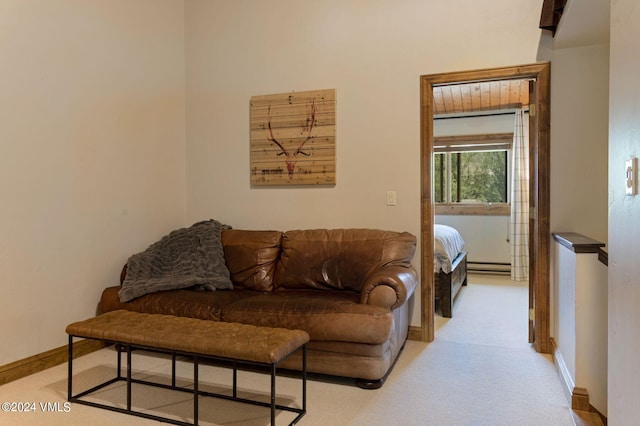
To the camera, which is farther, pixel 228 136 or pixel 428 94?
pixel 228 136

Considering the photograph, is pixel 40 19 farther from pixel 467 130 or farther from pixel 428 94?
pixel 467 130

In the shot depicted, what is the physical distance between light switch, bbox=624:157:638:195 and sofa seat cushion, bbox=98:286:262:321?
2.31 meters

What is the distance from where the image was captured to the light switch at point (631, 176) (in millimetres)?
1090

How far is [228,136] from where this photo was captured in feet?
13.1

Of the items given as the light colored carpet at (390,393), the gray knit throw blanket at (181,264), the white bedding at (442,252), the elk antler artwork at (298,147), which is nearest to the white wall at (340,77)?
the elk antler artwork at (298,147)

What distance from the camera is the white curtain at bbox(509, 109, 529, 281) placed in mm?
6016

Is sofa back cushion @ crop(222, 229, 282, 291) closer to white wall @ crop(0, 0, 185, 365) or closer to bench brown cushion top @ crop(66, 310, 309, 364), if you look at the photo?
white wall @ crop(0, 0, 185, 365)

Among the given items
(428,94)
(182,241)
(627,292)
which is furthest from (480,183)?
(627,292)

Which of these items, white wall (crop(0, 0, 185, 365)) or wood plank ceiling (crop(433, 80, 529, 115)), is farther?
wood plank ceiling (crop(433, 80, 529, 115))

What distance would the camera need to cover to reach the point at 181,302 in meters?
2.90

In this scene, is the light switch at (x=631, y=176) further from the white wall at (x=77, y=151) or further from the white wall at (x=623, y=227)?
the white wall at (x=77, y=151)

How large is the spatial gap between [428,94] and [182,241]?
7.60 feet

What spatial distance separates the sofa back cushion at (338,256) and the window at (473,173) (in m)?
3.70

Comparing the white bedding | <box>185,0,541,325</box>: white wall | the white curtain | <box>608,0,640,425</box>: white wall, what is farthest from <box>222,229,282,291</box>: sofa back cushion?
the white curtain
